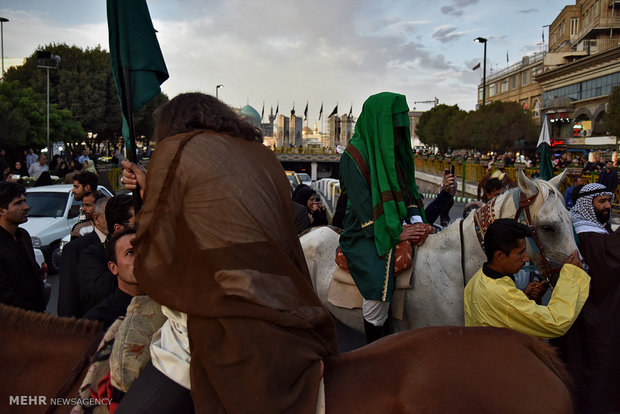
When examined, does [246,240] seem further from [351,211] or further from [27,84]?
[27,84]

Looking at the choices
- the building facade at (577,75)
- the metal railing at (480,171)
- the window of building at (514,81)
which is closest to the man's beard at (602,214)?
Result: the metal railing at (480,171)

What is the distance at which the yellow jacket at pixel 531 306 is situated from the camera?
9.06 ft

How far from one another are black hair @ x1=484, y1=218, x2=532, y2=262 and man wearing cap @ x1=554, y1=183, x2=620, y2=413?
110 centimetres

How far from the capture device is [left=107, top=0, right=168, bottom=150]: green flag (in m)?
2.57

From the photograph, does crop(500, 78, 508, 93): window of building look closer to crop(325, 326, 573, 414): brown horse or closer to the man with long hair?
crop(325, 326, 573, 414): brown horse

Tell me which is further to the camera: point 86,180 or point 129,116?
point 86,180

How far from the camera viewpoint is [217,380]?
1760 mm

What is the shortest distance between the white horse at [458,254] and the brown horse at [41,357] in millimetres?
2353

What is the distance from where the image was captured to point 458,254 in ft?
12.4

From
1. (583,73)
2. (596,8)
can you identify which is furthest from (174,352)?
(596,8)

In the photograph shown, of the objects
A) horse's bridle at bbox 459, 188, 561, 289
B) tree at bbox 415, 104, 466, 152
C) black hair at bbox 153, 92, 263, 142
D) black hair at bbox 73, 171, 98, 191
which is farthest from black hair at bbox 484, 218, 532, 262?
tree at bbox 415, 104, 466, 152

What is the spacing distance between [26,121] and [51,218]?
17.5 meters

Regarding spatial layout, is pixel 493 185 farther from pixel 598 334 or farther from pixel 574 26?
pixel 574 26

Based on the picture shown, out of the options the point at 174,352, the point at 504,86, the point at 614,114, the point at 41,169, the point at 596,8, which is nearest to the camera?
the point at 174,352
